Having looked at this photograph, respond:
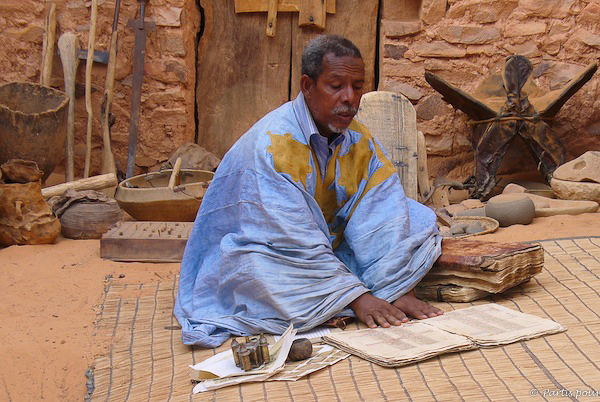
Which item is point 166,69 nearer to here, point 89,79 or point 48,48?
point 89,79

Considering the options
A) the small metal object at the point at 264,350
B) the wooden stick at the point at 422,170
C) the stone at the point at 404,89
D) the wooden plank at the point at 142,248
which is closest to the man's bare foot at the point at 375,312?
the small metal object at the point at 264,350

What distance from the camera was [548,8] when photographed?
5.73m

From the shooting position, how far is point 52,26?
5719mm

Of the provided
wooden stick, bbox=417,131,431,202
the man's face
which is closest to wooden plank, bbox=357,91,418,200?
wooden stick, bbox=417,131,431,202

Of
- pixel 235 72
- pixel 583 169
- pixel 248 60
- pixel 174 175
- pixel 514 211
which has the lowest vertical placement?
pixel 514 211

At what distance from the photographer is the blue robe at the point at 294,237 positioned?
2.76m

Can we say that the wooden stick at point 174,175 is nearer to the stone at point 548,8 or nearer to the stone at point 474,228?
the stone at point 474,228

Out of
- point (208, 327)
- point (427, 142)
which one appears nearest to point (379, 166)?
point (208, 327)

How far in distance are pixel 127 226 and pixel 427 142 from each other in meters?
2.55

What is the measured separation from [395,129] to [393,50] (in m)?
1.43

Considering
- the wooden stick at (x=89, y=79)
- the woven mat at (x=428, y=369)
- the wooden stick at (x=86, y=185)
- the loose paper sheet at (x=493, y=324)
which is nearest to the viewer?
the woven mat at (x=428, y=369)

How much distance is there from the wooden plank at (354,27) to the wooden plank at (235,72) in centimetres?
10

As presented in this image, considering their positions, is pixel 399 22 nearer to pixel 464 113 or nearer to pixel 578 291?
pixel 464 113

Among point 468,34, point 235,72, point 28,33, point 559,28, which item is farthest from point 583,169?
point 28,33
